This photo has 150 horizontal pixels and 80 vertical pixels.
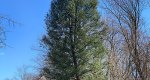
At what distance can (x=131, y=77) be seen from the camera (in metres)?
33.5

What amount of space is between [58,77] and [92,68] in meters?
2.90

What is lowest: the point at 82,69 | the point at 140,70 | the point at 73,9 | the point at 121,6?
the point at 140,70

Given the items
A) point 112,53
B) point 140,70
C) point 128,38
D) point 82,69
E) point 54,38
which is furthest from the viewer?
point 112,53

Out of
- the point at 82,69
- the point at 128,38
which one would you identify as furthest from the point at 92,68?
the point at 128,38

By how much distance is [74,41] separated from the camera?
93.7 feet

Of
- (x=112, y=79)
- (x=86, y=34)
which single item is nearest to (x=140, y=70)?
(x=86, y=34)

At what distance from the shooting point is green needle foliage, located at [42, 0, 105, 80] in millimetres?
28312

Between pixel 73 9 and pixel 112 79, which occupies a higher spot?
pixel 73 9

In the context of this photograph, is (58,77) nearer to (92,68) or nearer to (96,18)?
(92,68)

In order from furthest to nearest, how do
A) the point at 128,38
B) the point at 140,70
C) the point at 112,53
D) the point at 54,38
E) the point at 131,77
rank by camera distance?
the point at 112,53, the point at 131,77, the point at 54,38, the point at 128,38, the point at 140,70

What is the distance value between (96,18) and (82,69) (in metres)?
4.64

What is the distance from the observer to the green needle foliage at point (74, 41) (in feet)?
92.9

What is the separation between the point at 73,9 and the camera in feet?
96.6

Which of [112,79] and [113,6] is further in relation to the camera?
[112,79]
